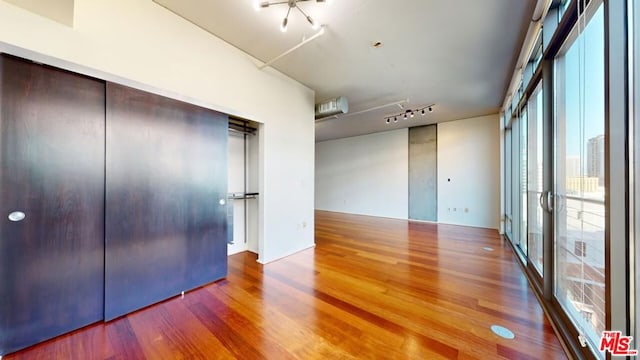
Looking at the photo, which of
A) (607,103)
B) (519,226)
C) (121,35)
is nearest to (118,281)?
(121,35)

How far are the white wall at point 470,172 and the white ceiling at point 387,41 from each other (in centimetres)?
176

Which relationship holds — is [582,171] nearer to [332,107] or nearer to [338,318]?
[338,318]

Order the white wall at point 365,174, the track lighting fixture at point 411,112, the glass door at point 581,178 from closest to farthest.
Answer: the glass door at point 581,178 → the track lighting fixture at point 411,112 → the white wall at point 365,174

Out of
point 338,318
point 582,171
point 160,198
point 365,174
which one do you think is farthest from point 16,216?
point 365,174

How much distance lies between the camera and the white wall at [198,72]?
5.45 ft

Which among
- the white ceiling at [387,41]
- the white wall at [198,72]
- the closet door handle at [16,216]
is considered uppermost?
the white ceiling at [387,41]

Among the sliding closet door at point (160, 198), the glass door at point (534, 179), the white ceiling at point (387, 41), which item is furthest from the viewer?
the glass door at point (534, 179)

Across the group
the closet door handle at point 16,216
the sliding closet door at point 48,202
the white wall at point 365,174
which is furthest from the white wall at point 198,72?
the white wall at point 365,174

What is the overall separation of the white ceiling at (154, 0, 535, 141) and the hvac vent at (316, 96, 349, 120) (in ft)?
0.57

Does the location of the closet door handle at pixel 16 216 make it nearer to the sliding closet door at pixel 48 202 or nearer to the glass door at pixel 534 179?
the sliding closet door at pixel 48 202

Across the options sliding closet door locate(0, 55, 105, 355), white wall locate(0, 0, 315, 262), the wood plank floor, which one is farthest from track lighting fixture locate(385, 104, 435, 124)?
sliding closet door locate(0, 55, 105, 355)

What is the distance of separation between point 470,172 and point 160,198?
723 centimetres

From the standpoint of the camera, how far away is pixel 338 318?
1981mm

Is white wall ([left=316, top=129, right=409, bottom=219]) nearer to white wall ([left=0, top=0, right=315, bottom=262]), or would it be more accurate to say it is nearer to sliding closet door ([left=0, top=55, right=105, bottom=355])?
white wall ([left=0, top=0, right=315, bottom=262])
